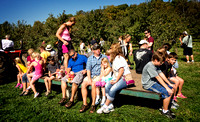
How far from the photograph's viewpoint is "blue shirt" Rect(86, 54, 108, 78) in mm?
3887

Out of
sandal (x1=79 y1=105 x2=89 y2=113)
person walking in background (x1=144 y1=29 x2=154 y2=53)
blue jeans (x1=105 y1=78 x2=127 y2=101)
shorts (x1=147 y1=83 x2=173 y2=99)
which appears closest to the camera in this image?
shorts (x1=147 y1=83 x2=173 y2=99)

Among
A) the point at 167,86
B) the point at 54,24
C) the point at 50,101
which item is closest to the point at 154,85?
the point at 167,86

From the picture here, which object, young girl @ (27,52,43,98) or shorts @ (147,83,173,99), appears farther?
young girl @ (27,52,43,98)

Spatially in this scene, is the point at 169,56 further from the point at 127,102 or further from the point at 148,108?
the point at 127,102

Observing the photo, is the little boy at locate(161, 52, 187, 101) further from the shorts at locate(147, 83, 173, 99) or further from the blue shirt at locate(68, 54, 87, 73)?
the blue shirt at locate(68, 54, 87, 73)

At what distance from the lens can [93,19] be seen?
1362cm

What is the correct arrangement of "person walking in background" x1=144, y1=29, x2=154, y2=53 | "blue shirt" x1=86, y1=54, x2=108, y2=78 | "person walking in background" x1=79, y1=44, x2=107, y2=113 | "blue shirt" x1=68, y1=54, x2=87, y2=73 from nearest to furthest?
1. "person walking in background" x1=79, y1=44, x2=107, y2=113
2. "blue shirt" x1=86, y1=54, x2=108, y2=78
3. "blue shirt" x1=68, y1=54, x2=87, y2=73
4. "person walking in background" x1=144, y1=29, x2=154, y2=53

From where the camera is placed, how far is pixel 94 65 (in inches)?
155

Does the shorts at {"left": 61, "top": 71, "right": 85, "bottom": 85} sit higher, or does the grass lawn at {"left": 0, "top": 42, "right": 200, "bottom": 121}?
the shorts at {"left": 61, "top": 71, "right": 85, "bottom": 85}

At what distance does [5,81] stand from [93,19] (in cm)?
993

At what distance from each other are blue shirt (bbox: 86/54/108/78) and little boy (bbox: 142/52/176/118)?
138 centimetres

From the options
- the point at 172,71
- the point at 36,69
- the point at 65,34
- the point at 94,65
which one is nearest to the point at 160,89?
the point at 172,71

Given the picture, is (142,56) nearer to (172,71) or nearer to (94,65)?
(172,71)

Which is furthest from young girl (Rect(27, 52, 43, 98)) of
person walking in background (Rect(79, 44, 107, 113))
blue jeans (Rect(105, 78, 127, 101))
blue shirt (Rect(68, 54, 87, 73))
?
blue jeans (Rect(105, 78, 127, 101))
